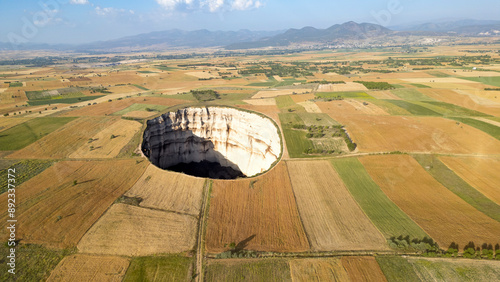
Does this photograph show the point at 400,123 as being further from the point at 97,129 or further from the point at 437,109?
the point at 97,129

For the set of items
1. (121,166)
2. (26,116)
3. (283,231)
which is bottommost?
(283,231)

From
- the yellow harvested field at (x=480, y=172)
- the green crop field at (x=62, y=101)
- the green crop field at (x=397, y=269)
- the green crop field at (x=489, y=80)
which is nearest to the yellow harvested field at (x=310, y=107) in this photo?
the yellow harvested field at (x=480, y=172)

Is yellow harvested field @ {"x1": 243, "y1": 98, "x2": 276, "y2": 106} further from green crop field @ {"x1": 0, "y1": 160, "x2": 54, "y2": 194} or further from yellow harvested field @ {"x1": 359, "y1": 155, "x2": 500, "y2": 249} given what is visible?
green crop field @ {"x1": 0, "y1": 160, "x2": 54, "y2": 194}

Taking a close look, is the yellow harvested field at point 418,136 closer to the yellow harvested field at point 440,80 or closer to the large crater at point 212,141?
the large crater at point 212,141

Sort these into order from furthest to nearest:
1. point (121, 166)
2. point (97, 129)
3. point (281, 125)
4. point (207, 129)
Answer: point (207, 129) → point (281, 125) → point (97, 129) → point (121, 166)

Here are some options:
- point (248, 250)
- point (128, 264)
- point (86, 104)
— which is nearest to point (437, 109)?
point (248, 250)

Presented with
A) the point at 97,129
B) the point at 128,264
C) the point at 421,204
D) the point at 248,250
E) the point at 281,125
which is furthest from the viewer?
the point at 281,125

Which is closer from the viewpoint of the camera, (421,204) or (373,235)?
(373,235)

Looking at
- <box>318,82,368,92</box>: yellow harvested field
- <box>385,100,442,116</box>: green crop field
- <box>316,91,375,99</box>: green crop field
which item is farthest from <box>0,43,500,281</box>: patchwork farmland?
<box>318,82,368,92</box>: yellow harvested field

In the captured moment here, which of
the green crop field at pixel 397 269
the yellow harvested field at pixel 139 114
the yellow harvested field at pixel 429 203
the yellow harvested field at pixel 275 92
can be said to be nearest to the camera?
the green crop field at pixel 397 269
